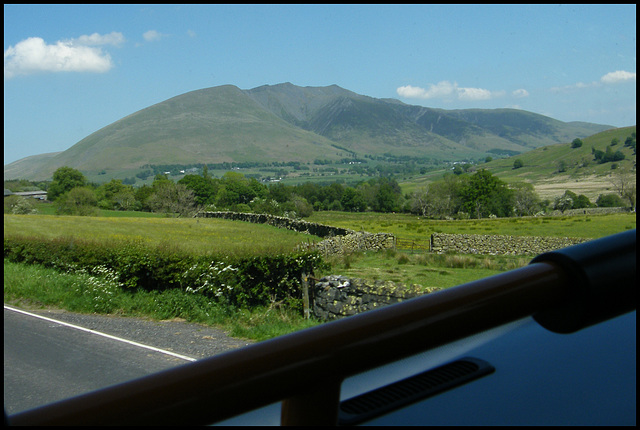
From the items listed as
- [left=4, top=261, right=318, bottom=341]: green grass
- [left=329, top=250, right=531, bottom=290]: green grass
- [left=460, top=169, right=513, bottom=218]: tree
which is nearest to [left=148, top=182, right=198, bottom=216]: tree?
[left=329, top=250, right=531, bottom=290]: green grass

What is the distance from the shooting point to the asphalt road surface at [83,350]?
4.81 m

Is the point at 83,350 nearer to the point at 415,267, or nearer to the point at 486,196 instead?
the point at 415,267

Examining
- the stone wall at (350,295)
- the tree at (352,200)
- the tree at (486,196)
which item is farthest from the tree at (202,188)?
the stone wall at (350,295)

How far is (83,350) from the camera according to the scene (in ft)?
20.7

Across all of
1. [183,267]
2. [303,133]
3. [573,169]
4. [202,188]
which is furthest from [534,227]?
[303,133]

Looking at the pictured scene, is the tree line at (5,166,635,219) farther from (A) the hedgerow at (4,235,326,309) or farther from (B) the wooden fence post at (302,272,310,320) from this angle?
(B) the wooden fence post at (302,272,310,320)

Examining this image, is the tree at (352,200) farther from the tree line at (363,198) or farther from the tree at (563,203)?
the tree at (563,203)

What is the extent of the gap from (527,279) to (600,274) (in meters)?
0.11

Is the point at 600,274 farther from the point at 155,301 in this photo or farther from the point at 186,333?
the point at 155,301

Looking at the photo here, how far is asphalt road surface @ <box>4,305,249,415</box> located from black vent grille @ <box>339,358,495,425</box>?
4.22 m

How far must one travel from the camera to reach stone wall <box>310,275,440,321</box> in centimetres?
812

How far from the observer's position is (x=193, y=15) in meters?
1.36

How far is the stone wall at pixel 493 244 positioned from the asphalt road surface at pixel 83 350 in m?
18.4

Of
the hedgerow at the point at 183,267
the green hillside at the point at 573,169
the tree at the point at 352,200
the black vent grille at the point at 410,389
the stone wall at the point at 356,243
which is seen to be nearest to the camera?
the black vent grille at the point at 410,389
